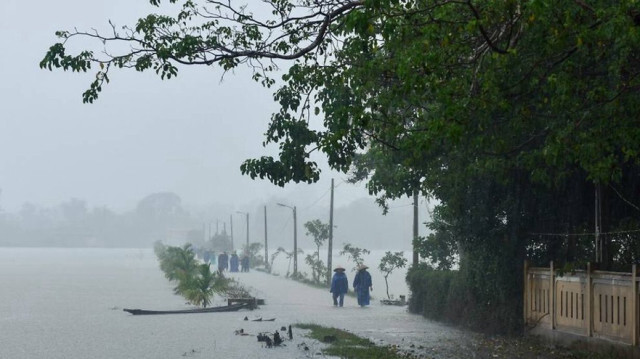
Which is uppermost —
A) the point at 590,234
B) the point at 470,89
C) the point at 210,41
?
the point at 210,41

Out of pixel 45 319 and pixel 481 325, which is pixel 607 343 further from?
pixel 45 319

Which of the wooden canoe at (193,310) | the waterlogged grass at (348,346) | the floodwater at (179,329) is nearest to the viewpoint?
the waterlogged grass at (348,346)

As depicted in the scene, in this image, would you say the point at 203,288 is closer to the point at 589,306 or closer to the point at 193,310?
the point at 193,310

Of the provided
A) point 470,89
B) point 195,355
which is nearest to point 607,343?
point 470,89

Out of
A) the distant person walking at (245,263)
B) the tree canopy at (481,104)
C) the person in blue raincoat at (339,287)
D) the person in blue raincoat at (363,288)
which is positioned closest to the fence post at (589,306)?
the tree canopy at (481,104)

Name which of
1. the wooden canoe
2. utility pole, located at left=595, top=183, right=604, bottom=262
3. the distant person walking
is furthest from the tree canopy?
the distant person walking

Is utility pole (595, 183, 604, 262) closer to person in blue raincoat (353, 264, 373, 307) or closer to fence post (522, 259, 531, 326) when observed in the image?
fence post (522, 259, 531, 326)

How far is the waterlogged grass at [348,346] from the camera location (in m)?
18.1

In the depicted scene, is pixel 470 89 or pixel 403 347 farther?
pixel 403 347

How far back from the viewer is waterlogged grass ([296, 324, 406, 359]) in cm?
1809

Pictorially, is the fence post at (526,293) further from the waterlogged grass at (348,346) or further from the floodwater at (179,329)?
the waterlogged grass at (348,346)

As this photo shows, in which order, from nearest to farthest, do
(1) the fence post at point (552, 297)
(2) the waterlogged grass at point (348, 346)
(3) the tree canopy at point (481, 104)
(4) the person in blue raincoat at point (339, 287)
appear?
(3) the tree canopy at point (481, 104), (2) the waterlogged grass at point (348, 346), (1) the fence post at point (552, 297), (4) the person in blue raincoat at point (339, 287)

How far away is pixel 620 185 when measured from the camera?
19.6m

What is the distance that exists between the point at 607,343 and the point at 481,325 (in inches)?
276
